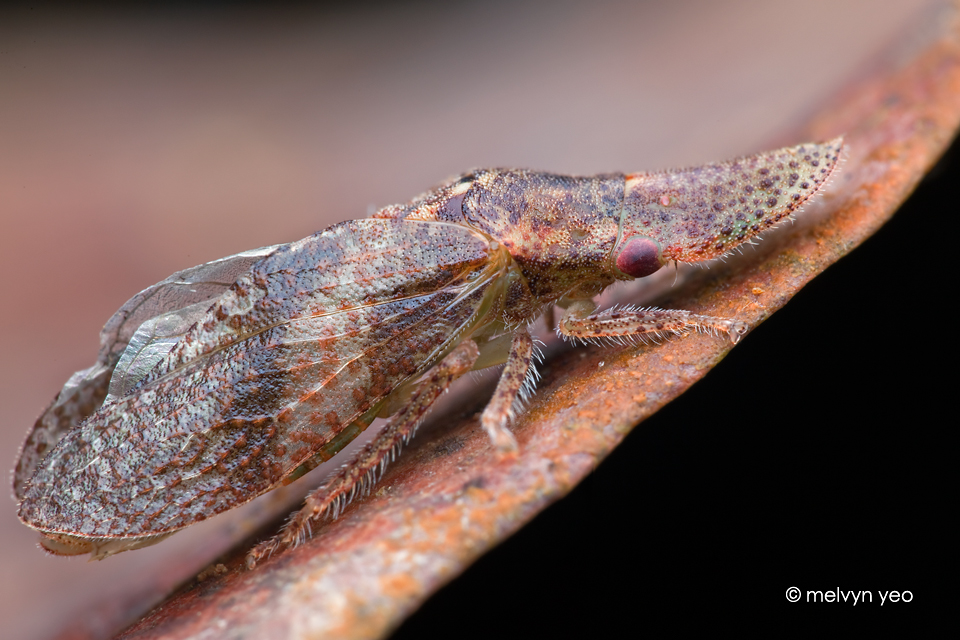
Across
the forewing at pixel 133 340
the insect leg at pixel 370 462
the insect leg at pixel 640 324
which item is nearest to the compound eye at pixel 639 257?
the insect leg at pixel 640 324

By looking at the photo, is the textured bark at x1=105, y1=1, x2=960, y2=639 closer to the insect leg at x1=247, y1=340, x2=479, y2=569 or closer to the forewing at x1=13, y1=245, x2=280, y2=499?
the insect leg at x1=247, y1=340, x2=479, y2=569

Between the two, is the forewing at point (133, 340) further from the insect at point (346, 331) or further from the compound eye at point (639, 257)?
the compound eye at point (639, 257)

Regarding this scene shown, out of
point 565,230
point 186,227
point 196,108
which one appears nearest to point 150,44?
point 196,108

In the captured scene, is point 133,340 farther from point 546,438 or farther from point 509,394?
point 546,438

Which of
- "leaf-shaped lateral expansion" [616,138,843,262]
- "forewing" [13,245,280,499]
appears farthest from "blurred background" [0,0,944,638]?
"leaf-shaped lateral expansion" [616,138,843,262]

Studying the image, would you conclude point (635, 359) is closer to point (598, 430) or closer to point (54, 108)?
A: point (598, 430)

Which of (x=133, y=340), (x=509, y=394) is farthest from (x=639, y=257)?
(x=133, y=340)

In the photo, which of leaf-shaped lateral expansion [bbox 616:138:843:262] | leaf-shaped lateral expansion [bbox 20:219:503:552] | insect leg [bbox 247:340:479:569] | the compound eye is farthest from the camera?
the compound eye
